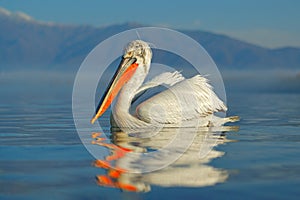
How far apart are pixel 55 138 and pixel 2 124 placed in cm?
285

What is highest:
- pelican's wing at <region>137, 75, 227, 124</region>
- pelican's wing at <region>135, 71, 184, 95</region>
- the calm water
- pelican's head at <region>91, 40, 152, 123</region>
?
pelican's head at <region>91, 40, 152, 123</region>

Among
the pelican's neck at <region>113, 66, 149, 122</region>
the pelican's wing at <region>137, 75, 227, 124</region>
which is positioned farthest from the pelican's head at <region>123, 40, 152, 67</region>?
the pelican's wing at <region>137, 75, 227, 124</region>

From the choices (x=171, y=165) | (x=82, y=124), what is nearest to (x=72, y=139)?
(x=82, y=124)

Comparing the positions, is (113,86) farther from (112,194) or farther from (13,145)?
(112,194)

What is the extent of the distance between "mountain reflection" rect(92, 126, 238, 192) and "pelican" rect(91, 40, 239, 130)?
0.26m

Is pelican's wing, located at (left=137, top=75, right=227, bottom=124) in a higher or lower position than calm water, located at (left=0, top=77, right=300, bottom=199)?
higher

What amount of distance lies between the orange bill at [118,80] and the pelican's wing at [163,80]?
31cm

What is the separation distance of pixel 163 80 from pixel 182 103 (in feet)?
2.47

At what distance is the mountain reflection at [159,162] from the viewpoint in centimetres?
486

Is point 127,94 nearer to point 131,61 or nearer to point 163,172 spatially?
point 131,61

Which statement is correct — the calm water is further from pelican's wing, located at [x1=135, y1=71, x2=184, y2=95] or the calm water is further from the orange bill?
pelican's wing, located at [x1=135, y1=71, x2=184, y2=95]

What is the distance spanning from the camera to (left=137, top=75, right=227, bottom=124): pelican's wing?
829cm

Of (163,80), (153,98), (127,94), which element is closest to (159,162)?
(153,98)

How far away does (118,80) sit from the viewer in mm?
8867
